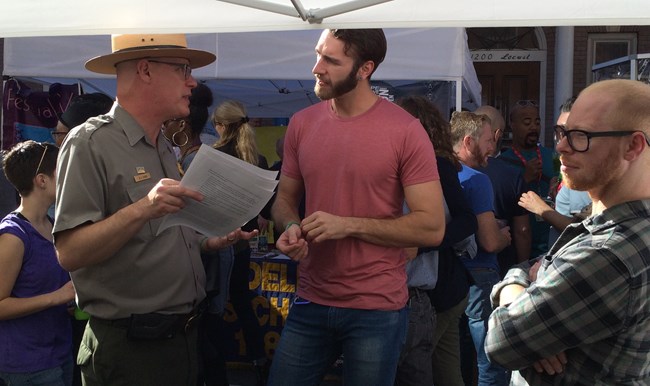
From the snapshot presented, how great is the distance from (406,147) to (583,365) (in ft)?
3.64

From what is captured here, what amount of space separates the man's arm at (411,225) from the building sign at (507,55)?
11290 millimetres

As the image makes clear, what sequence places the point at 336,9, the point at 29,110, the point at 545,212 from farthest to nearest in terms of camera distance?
the point at 29,110
the point at 545,212
the point at 336,9

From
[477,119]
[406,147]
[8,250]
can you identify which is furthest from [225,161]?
[477,119]

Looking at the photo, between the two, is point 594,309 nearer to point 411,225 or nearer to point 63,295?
point 411,225

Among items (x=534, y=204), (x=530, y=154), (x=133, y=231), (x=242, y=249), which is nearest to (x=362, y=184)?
(x=133, y=231)

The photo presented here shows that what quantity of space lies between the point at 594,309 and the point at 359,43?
4.63 ft

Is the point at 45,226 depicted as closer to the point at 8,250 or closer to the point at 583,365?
the point at 8,250

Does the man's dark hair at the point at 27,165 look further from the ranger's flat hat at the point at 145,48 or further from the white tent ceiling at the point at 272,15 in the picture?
the white tent ceiling at the point at 272,15

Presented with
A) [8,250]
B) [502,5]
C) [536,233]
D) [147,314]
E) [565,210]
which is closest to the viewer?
[502,5]

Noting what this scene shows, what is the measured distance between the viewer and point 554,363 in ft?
6.14

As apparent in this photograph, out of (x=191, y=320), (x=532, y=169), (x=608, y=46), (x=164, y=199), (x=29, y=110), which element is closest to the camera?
(x=164, y=199)

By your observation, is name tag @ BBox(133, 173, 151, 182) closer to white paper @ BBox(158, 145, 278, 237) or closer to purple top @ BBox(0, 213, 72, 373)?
white paper @ BBox(158, 145, 278, 237)

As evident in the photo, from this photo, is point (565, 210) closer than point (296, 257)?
No

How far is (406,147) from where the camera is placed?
8.90 ft
